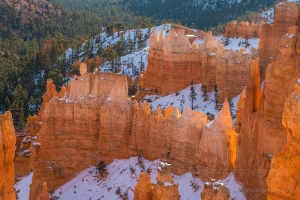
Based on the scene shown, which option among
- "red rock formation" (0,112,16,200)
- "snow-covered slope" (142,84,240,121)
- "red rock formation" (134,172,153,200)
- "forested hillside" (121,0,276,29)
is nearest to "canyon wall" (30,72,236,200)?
"red rock formation" (134,172,153,200)

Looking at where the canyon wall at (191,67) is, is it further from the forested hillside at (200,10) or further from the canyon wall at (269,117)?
the forested hillside at (200,10)

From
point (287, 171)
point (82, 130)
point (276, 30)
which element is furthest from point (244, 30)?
point (287, 171)

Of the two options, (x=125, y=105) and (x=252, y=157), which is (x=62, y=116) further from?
(x=252, y=157)

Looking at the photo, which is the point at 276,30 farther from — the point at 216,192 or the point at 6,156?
the point at 6,156

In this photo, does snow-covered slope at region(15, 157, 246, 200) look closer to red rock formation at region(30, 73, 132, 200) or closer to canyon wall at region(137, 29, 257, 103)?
red rock formation at region(30, 73, 132, 200)

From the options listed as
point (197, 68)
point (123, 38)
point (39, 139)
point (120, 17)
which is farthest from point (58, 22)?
point (39, 139)

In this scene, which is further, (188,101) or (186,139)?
(188,101)
